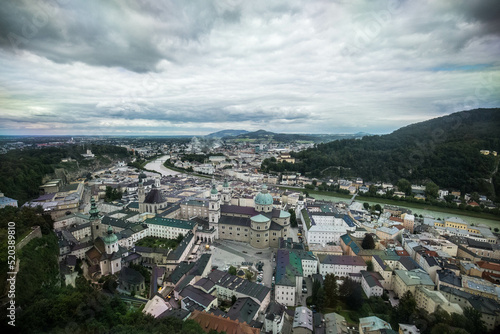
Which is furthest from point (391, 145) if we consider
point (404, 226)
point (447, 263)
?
point (447, 263)

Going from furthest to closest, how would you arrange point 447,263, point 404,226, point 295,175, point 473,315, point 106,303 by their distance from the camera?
point 295,175, point 404,226, point 447,263, point 473,315, point 106,303

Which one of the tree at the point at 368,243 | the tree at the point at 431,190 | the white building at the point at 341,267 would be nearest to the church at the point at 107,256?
the white building at the point at 341,267

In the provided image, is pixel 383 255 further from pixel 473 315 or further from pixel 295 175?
pixel 295 175

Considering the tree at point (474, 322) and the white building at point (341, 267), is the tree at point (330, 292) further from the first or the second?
the tree at point (474, 322)

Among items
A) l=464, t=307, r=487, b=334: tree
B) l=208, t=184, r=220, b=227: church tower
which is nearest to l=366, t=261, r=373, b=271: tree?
l=464, t=307, r=487, b=334: tree

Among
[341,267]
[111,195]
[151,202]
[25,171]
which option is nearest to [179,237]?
[151,202]

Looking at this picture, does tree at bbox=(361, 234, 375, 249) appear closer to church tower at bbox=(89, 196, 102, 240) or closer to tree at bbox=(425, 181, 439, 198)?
church tower at bbox=(89, 196, 102, 240)
